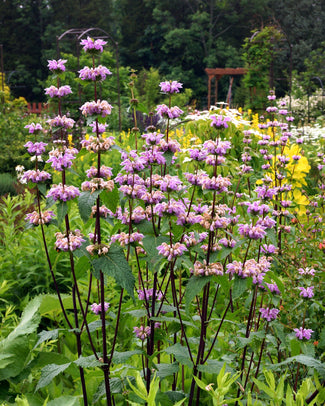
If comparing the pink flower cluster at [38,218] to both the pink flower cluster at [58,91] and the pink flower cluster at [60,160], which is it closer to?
the pink flower cluster at [60,160]

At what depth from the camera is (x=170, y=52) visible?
3066 centimetres

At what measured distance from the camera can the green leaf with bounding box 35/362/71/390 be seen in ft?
5.11

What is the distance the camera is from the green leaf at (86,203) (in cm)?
138

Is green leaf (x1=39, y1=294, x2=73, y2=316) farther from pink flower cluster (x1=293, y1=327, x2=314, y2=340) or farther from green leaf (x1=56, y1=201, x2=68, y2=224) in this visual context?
pink flower cluster (x1=293, y1=327, x2=314, y2=340)

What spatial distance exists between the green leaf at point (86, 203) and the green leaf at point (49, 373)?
580 millimetres

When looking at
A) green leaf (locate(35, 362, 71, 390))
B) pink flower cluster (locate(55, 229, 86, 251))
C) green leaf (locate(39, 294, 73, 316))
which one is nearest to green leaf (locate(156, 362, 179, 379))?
green leaf (locate(35, 362, 71, 390))

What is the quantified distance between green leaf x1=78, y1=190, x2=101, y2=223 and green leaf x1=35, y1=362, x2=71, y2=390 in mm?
580

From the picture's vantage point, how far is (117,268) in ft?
4.80

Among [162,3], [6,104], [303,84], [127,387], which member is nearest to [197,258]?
[127,387]

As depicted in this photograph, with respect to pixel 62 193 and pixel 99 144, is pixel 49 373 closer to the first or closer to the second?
pixel 62 193

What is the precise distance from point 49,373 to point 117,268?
51 centimetres

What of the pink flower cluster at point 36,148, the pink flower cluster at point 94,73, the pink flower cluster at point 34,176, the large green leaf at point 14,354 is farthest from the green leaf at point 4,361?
the pink flower cluster at point 94,73

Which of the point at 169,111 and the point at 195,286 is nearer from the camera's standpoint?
the point at 195,286

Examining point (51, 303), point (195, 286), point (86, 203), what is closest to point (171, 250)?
point (195, 286)
